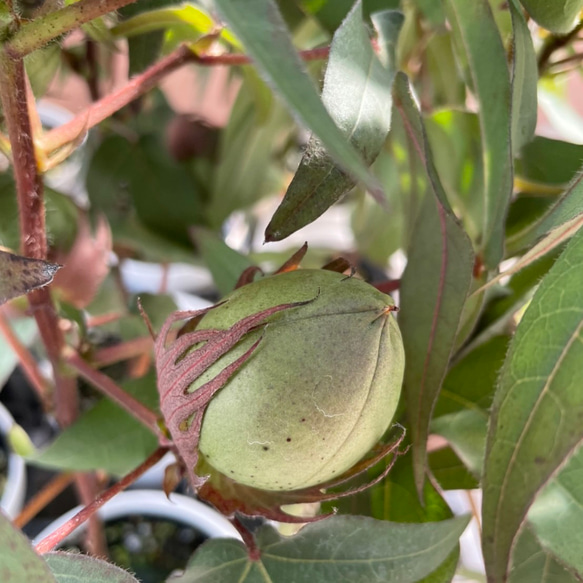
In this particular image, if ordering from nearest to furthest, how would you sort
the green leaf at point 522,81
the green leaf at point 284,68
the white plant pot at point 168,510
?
1. the green leaf at point 284,68
2. the green leaf at point 522,81
3. the white plant pot at point 168,510

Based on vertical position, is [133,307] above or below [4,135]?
below

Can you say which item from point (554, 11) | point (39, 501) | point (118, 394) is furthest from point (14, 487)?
point (554, 11)

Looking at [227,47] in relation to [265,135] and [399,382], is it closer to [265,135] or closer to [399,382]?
[265,135]

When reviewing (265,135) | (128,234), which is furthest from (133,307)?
(265,135)

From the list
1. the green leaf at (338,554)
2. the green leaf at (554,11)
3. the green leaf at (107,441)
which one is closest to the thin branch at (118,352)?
the green leaf at (107,441)

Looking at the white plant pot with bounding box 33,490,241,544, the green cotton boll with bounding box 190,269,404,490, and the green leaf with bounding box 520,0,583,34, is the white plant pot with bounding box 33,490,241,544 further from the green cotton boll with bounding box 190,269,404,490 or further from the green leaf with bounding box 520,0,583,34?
the green leaf with bounding box 520,0,583,34

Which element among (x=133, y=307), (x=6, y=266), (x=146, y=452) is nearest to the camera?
(x=6, y=266)

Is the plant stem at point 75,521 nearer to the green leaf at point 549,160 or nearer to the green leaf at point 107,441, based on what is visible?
the green leaf at point 107,441
